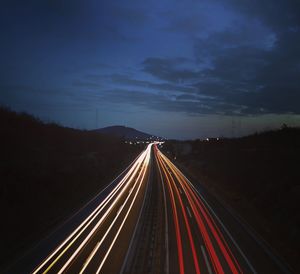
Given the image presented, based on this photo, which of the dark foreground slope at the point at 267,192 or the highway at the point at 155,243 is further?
the dark foreground slope at the point at 267,192

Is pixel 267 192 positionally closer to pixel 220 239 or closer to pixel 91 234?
pixel 220 239

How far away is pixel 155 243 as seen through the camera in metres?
20.8

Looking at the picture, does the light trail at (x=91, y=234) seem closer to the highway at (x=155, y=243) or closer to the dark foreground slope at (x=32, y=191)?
the highway at (x=155, y=243)

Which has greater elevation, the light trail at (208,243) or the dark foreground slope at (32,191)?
the dark foreground slope at (32,191)

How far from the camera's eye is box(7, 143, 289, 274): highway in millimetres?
16938

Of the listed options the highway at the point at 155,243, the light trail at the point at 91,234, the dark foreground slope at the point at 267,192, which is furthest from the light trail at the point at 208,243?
the light trail at the point at 91,234

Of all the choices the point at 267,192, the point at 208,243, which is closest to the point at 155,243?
the point at 208,243

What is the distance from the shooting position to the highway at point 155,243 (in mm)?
16938

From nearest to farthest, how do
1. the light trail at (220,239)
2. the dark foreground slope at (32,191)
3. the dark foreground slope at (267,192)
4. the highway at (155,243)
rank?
the highway at (155,243), the light trail at (220,239), the dark foreground slope at (32,191), the dark foreground slope at (267,192)

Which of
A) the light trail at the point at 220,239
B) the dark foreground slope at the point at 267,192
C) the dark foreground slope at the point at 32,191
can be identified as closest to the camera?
the light trail at the point at 220,239

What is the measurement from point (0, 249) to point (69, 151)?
51862 millimetres

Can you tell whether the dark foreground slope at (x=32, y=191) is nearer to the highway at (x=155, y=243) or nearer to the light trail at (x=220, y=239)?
the highway at (x=155, y=243)

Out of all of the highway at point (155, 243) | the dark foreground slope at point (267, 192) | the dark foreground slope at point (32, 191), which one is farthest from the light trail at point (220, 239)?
the dark foreground slope at point (32, 191)

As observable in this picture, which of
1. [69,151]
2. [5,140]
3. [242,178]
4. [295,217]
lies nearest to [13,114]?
[69,151]
